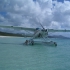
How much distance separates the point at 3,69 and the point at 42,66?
6.82ft

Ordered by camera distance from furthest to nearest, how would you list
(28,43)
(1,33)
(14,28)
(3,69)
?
1. (1,33)
2. (14,28)
3. (28,43)
4. (3,69)

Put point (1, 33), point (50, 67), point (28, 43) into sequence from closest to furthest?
point (50, 67)
point (28, 43)
point (1, 33)

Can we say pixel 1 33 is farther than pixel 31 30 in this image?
Yes

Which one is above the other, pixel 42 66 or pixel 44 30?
pixel 44 30

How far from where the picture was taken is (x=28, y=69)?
867cm

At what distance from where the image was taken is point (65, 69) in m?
8.84

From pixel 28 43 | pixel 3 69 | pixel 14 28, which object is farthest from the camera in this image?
pixel 14 28

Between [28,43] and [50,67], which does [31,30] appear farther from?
[50,67]

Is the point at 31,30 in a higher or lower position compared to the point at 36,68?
higher

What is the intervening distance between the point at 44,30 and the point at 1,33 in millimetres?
92342

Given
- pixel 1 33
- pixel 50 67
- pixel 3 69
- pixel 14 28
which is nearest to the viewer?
pixel 3 69

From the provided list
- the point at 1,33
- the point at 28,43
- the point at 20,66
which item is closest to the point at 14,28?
the point at 28,43

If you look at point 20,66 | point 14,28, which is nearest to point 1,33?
point 14,28

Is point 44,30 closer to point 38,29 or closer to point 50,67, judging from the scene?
point 38,29
